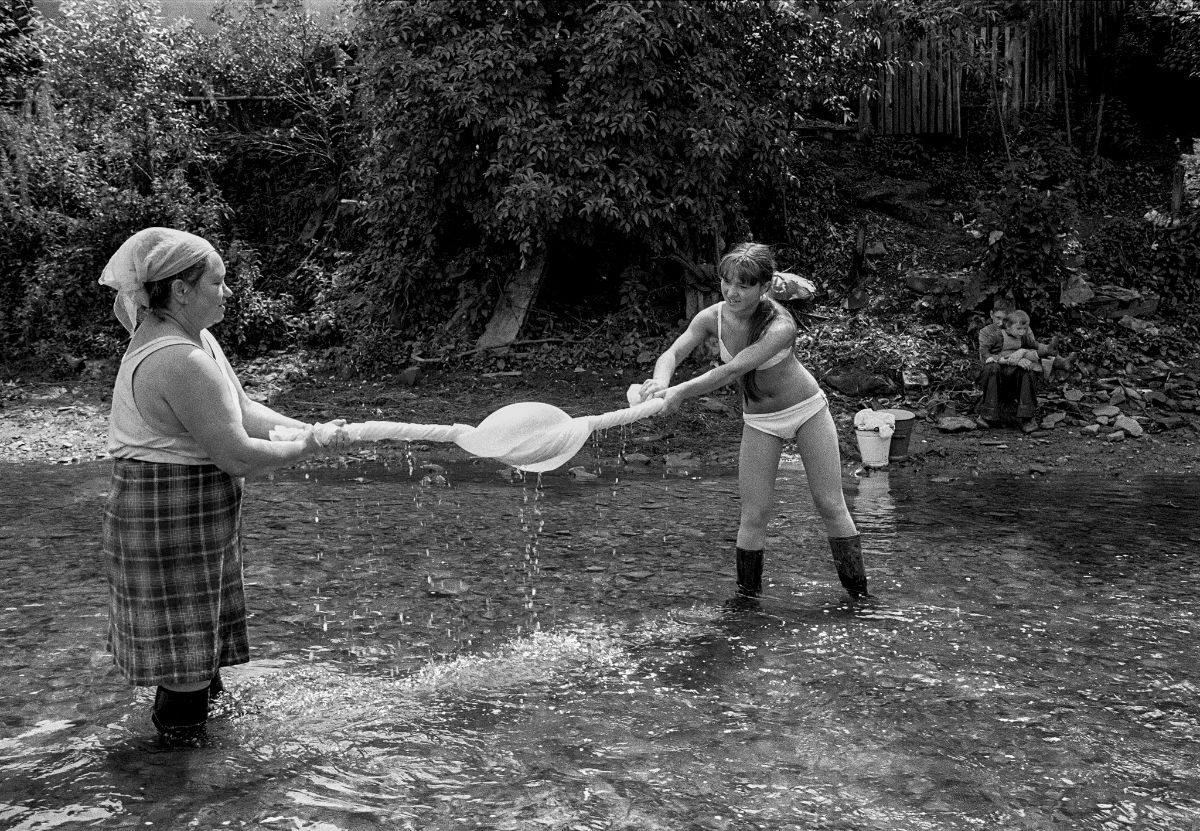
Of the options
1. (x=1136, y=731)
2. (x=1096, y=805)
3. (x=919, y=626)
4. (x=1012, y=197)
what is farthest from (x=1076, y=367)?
(x=1096, y=805)

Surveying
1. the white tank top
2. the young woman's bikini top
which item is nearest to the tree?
the young woman's bikini top

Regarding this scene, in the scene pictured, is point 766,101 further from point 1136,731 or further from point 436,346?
point 1136,731

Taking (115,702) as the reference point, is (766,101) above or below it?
above

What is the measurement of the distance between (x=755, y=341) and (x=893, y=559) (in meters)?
2.03

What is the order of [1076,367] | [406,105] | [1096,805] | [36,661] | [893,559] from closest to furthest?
[1096,805]
[36,661]
[893,559]
[1076,367]
[406,105]

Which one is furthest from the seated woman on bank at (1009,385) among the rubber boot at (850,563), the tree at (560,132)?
the rubber boot at (850,563)

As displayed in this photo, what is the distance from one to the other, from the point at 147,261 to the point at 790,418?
3069mm

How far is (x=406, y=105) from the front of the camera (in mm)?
11617

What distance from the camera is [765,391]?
534 centimetres

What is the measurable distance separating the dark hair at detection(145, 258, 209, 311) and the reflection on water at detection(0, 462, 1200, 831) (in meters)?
1.66

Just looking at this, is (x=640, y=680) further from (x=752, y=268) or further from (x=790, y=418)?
(x=752, y=268)

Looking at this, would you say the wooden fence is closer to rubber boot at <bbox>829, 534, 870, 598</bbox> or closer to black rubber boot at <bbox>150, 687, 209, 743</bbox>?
Result: rubber boot at <bbox>829, 534, 870, 598</bbox>

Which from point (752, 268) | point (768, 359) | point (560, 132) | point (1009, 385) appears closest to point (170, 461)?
point (752, 268)

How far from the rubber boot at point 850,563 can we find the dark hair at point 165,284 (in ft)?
11.3
